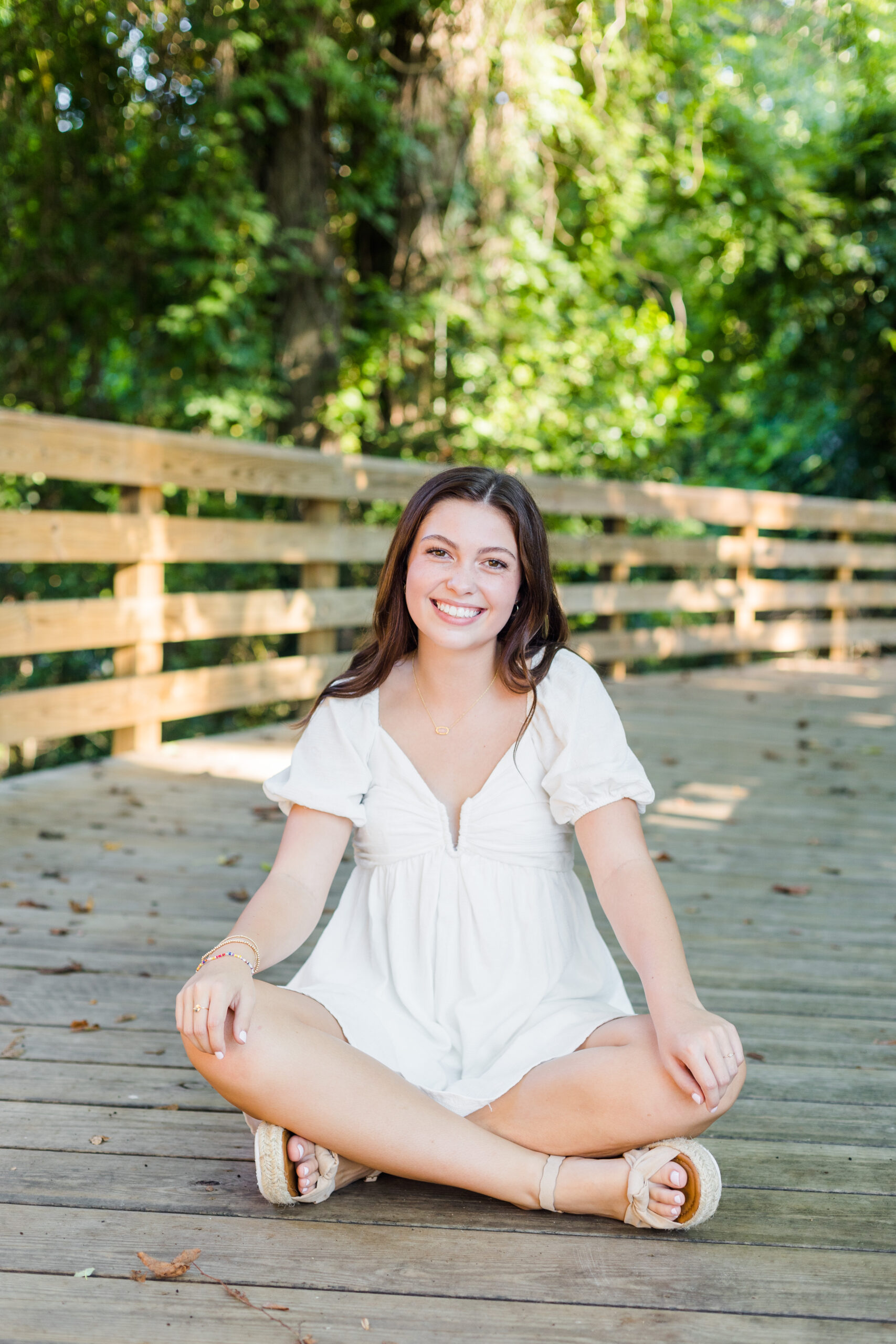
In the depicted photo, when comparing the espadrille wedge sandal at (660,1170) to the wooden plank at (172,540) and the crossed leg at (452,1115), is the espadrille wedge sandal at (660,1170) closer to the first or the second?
the crossed leg at (452,1115)

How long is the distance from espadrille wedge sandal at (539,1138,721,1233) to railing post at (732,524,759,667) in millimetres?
6634

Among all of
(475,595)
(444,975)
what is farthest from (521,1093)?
(475,595)

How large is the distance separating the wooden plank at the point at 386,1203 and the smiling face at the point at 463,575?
32.6 inches

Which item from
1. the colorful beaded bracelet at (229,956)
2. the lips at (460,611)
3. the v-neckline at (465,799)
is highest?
the lips at (460,611)


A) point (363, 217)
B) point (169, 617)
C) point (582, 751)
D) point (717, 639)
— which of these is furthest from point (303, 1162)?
point (717, 639)

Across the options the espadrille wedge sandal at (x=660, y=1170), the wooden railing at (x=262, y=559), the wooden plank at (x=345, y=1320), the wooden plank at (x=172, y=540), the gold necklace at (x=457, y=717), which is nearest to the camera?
the wooden plank at (x=345, y=1320)

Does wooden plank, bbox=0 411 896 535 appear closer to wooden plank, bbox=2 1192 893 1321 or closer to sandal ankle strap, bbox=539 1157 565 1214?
wooden plank, bbox=2 1192 893 1321

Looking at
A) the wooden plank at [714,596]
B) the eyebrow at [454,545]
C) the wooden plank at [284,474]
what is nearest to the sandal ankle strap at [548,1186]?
the eyebrow at [454,545]

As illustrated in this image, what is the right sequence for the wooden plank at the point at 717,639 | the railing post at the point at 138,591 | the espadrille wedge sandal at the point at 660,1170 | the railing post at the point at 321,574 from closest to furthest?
1. the espadrille wedge sandal at the point at 660,1170
2. the railing post at the point at 138,591
3. the railing post at the point at 321,574
4. the wooden plank at the point at 717,639

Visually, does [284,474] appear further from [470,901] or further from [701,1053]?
[701,1053]

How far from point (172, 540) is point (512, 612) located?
109 inches

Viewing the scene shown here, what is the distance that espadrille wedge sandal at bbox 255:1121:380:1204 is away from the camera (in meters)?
1.70

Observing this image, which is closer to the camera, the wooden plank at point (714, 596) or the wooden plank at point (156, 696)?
the wooden plank at point (156, 696)

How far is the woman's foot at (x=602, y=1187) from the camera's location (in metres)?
1.66
